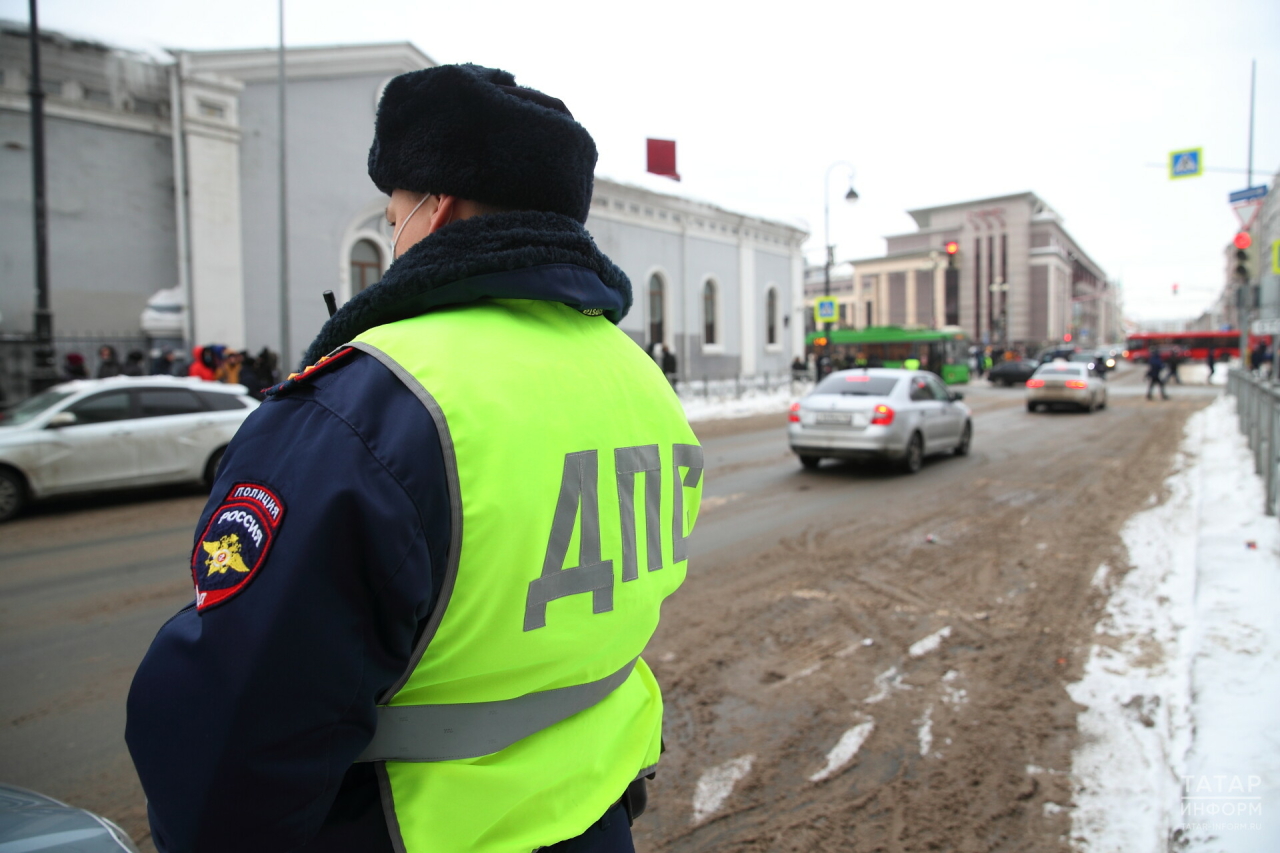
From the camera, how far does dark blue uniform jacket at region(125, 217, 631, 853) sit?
0.96 metres

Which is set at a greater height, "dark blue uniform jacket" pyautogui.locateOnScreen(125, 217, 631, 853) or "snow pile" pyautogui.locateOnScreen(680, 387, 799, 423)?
"dark blue uniform jacket" pyautogui.locateOnScreen(125, 217, 631, 853)

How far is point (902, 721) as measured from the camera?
3.91m

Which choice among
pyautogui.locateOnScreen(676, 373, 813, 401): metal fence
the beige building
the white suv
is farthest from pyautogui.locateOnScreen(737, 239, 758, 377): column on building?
the beige building

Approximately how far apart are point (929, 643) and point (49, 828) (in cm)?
454

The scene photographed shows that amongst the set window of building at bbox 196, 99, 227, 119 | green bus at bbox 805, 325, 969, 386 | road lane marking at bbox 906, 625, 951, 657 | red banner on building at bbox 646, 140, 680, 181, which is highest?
red banner on building at bbox 646, 140, 680, 181

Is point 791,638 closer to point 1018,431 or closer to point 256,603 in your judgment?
point 256,603

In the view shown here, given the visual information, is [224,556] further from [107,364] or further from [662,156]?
[662,156]

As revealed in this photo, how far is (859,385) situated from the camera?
12039 mm

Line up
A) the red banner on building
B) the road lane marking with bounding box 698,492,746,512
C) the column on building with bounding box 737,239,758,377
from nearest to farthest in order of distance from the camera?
the road lane marking with bounding box 698,492,746,512, the red banner on building, the column on building with bounding box 737,239,758,377

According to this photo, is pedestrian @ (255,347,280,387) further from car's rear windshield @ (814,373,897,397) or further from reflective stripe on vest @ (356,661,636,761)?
reflective stripe on vest @ (356,661,636,761)

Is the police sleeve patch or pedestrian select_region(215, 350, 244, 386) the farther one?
pedestrian select_region(215, 350, 244, 386)

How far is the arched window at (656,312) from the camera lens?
28.6 metres

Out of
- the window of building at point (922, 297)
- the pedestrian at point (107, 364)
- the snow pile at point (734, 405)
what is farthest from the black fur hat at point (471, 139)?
the window of building at point (922, 297)

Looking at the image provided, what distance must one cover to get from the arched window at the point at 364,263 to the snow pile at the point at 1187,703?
1767cm
